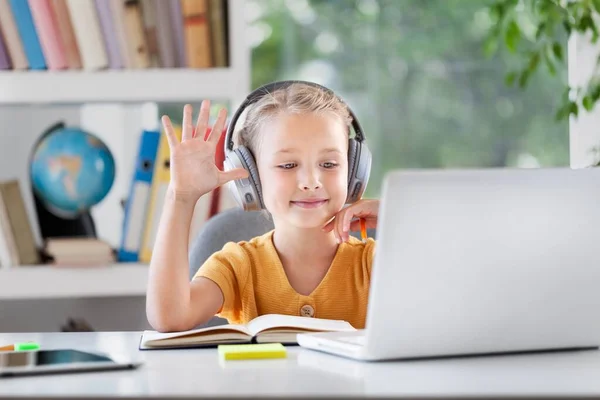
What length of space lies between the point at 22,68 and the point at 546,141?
7.26 ft

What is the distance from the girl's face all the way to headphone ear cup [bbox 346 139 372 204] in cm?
2

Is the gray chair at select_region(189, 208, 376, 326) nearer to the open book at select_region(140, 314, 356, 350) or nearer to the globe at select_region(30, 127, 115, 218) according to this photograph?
the open book at select_region(140, 314, 356, 350)

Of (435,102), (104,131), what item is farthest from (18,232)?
(435,102)

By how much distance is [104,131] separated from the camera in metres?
2.39

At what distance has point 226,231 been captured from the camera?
5.86 ft

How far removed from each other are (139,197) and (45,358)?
4.38 feet

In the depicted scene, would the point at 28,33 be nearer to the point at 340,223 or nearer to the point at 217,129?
the point at 217,129

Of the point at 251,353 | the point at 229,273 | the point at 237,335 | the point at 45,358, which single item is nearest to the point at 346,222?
the point at 229,273

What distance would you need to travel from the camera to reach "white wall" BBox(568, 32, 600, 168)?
2383 millimetres

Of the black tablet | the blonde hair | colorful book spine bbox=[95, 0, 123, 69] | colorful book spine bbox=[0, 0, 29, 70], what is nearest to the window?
colorful book spine bbox=[95, 0, 123, 69]

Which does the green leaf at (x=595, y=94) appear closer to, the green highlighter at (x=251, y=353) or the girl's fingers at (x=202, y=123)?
the girl's fingers at (x=202, y=123)

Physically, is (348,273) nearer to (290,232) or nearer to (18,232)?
(290,232)

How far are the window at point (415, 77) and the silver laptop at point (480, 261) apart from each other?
8.31 feet

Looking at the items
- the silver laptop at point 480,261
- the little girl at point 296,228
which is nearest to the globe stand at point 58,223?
the little girl at point 296,228
